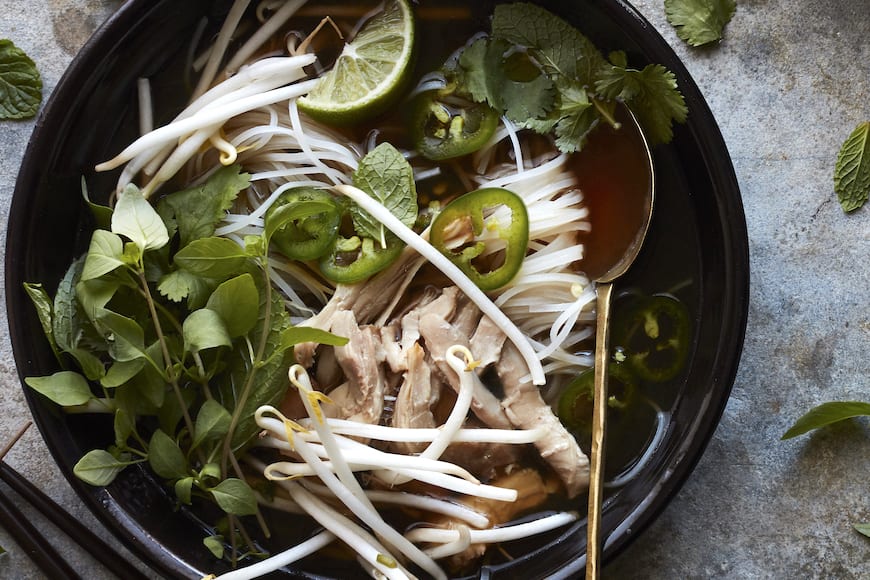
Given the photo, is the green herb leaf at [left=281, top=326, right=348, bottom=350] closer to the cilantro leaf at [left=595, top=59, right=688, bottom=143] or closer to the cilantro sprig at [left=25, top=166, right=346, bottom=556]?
the cilantro sprig at [left=25, top=166, right=346, bottom=556]

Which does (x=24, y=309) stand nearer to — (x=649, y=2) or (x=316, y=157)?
(x=316, y=157)

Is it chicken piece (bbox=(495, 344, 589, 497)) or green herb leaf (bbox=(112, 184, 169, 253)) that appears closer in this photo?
green herb leaf (bbox=(112, 184, 169, 253))

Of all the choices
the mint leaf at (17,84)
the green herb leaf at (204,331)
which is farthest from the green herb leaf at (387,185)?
the mint leaf at (17,84)

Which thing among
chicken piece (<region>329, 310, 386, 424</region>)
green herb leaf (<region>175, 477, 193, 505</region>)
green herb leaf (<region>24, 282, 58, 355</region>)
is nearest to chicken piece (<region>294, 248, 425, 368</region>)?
chicken piece (<region>329, 310, 386, 424</region>)

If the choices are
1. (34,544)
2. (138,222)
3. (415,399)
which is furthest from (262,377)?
(34,544)

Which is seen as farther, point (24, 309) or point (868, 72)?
point (868, 72)

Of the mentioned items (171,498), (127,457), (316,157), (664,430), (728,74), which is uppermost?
(316,157)

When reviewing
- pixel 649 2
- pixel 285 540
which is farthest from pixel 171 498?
pixel 649 2
